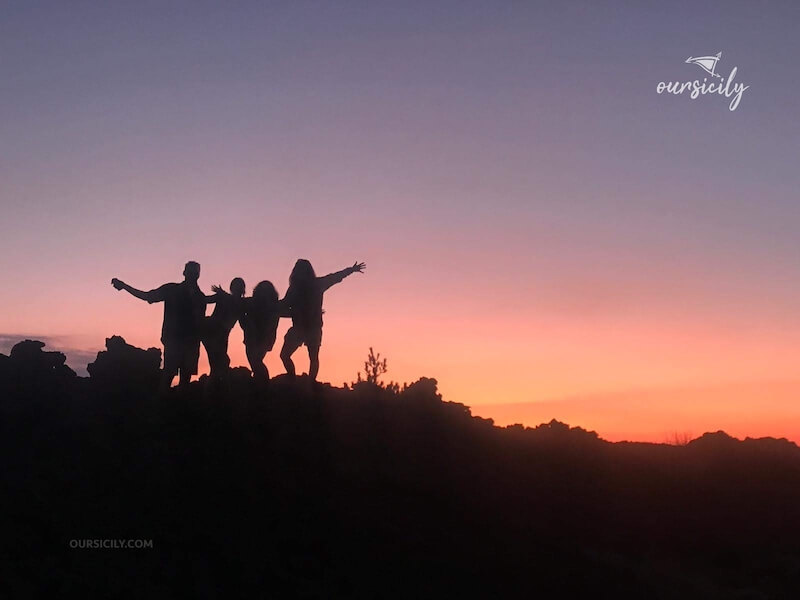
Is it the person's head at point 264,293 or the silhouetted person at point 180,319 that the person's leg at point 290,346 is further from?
the silhouetted person at point 180,319

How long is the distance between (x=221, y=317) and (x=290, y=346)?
1312mm

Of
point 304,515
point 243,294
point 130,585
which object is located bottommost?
point 130,585

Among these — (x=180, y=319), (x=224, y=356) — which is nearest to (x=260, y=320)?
(x=224, y=356)

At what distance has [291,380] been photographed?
596 inches

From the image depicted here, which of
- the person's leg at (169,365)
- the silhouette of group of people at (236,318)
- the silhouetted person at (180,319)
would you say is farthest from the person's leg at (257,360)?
the person's leg at (169,365)

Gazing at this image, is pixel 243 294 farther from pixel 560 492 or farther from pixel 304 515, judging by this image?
pixel 560 492

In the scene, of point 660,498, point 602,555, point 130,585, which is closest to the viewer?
point 130,585

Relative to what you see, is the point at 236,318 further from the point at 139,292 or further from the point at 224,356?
the point at 139,292

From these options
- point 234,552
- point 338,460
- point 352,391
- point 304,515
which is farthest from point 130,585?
point 352,391

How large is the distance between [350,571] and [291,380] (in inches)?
174

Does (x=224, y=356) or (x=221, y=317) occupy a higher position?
(x=221, y=317)

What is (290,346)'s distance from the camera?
48.4ft

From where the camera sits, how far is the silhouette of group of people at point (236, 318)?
1388 centimetres

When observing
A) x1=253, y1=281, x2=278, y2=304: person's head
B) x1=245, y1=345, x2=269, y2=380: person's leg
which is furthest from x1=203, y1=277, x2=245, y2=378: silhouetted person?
x1=245, y1=345, x2=269, y2=380: person's leg
